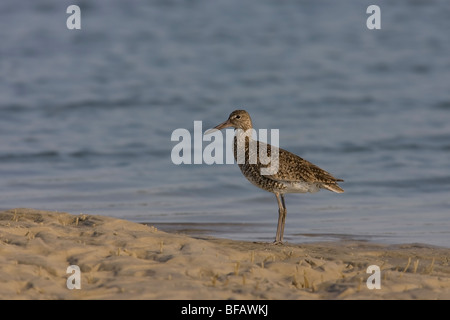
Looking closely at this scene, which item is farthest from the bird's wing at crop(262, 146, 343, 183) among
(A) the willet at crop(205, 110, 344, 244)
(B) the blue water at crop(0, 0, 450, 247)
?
(B) the blue water at crop(0, 0, 450, 247)

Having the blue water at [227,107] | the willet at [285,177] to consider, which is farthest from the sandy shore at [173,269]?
the blue water at [227,107]

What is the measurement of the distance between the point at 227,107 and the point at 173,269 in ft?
51.8

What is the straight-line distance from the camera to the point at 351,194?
1410 centimetres

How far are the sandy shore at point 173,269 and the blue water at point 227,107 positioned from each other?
2.74 meters

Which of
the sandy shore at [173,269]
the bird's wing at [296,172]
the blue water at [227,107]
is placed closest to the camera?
the sandy shore at [173,269]

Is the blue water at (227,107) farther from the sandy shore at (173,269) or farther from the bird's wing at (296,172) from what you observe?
the sandy shore at (173,269)

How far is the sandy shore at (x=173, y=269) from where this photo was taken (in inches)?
256

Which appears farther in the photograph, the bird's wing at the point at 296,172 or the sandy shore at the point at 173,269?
the bird's wing at the point at 296,172

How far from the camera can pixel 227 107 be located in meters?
22.6

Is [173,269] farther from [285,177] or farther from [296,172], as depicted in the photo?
[296,172]

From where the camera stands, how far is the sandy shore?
6504 mm
